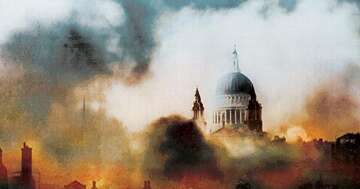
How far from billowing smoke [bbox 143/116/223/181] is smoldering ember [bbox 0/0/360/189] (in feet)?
0.04

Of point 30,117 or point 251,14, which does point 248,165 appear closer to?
point 251,14

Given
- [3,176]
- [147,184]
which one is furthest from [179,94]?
[3,176]

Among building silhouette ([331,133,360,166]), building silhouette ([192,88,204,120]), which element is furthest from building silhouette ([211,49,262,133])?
building silhouette ([331,133,360,166])

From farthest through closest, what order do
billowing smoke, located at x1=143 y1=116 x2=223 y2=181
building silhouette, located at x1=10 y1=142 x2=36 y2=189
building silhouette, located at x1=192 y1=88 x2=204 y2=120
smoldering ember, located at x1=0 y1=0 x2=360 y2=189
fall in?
1. building silhouette, located at x1=192 y1=88 x2=204 y2=120
2. billowing smoke, located at x1=143 y1=116 x2=223 y2=181
3. smoldering ember, located at x1=0 y1=0 x2=360 y2=189
4. building silhouette, located at x1=10 y1=142 x2=36 y2=189

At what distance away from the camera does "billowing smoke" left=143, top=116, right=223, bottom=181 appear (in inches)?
332

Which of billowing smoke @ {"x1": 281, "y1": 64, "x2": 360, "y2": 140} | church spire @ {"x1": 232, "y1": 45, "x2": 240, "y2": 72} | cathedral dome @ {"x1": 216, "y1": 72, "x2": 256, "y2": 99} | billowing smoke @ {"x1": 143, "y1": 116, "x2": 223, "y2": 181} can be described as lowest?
billowing smoke @ {"x1": 143, "y1": 116, "x2": 223, "y2": 181}

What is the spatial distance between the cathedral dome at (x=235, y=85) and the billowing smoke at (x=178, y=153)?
0.63 metres

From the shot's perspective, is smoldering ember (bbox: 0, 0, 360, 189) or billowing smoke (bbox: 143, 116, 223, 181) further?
billowing smoke (bbox: 143, 116, 223, 181)

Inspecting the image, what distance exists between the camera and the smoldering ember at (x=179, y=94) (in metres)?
8.30

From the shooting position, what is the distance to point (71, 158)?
27.2 ft

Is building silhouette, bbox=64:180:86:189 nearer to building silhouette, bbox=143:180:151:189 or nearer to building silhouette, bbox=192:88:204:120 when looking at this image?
building silhouette, bbox=143:180:151:189

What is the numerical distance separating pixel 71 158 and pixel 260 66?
2708mm

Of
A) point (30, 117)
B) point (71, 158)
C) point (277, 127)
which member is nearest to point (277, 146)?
point (277, 127)

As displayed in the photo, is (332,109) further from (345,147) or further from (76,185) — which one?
(76,185)
